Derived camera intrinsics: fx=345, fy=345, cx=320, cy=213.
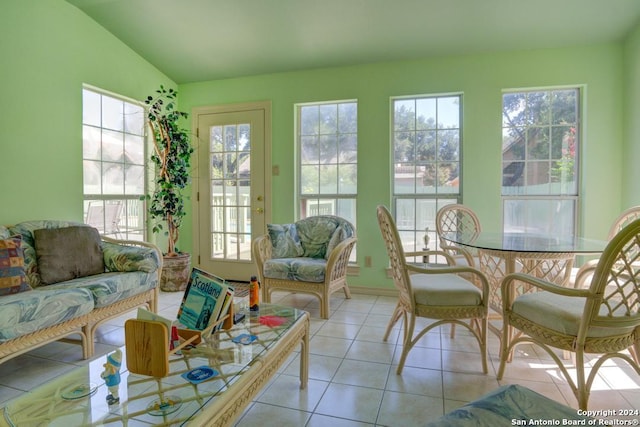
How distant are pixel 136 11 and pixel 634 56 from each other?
178 inches

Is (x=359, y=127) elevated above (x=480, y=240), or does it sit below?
above

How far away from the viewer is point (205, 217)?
437cm

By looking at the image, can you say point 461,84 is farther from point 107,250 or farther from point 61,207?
point 61,207

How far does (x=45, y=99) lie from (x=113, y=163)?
903 mm

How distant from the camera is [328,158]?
Result: 13.1 feet

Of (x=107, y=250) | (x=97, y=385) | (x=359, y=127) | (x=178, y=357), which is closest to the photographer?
(x=97, y=385)

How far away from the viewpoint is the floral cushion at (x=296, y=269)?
3.02 metres

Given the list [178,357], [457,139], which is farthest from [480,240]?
[178,357]

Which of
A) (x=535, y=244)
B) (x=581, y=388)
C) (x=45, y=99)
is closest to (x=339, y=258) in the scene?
(x=535, y=244)

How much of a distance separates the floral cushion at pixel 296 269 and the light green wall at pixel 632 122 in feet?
9.24

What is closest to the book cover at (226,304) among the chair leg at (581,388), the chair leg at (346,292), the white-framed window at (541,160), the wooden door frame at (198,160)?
the chair leg at (581,388)

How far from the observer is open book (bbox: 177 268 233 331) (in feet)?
5.31

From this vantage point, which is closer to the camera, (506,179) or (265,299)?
(265,299)

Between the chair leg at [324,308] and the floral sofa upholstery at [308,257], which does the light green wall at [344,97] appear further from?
the chair leg at [324,308]
